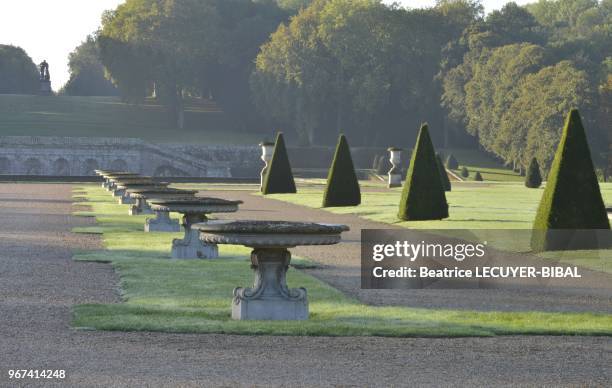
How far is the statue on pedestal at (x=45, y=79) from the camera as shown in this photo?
140m

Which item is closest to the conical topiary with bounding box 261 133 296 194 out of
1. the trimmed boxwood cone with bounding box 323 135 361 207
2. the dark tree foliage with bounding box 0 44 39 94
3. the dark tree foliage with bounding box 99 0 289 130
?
the trimmed boxwood cone with bounding box 323 135 361 207

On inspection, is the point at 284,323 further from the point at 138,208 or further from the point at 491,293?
the point at 138,208

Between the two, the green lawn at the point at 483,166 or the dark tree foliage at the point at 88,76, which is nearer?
the green lawn at the point at 483,166

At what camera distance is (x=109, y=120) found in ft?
389

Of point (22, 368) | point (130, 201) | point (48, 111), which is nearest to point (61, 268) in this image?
point (22, 368)

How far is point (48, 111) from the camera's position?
121812 millimetres

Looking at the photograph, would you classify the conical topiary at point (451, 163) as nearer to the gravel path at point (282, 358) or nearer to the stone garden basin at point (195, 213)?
the stone garden basin at point (195, 213)

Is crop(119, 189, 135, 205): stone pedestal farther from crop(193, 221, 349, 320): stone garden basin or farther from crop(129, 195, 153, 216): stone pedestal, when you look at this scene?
crop(193, 221, 349, 320): stone garden basin

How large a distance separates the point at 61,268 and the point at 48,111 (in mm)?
103880

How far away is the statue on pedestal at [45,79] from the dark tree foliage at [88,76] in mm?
8200

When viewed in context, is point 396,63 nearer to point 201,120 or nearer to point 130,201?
point 201,120

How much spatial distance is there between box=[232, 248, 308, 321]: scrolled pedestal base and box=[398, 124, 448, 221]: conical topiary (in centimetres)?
2027

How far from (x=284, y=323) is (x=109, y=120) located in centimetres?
10657

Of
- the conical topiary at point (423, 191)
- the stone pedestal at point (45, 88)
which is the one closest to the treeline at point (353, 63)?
the stone pedestal at point (45, 88)
